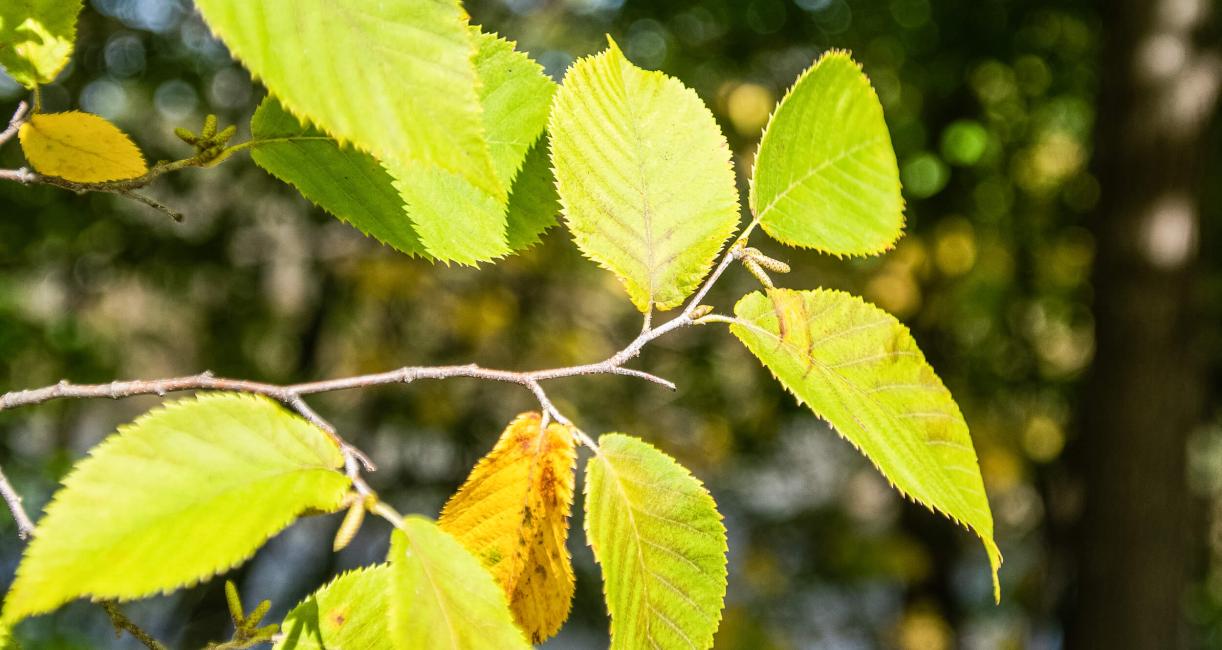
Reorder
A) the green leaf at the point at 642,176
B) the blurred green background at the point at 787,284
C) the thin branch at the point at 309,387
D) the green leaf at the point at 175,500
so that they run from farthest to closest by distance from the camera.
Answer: the blurred green background at the point at 787,284 < the green leaf at the point at 642,176 < the thin branch at the point at 309,387 < the green leaf at the point at 175,500

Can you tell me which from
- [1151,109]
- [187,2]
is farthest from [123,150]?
[1151,109]

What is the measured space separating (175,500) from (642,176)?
1.15ft

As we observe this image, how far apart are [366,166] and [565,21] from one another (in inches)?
116

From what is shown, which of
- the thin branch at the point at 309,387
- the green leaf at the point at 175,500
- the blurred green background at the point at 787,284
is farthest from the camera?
the blurred green background at the point at 787,284

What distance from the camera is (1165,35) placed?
2.88 metres

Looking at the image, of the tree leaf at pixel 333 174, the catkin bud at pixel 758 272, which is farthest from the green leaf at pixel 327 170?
the catkin bud at pixel 758 272

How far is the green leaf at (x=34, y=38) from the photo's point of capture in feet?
2.01

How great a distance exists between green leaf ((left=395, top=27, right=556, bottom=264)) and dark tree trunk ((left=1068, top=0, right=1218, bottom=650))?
A: 8.82 ft

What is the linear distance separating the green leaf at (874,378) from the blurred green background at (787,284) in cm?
198

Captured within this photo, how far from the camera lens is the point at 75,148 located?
637 millimetres

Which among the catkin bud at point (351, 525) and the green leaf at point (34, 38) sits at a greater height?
the green leaf at point (34, 38)

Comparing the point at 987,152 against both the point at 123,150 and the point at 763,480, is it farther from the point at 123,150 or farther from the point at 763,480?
the point at 123,150

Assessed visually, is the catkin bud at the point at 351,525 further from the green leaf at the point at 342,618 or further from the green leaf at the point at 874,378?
the green leaf at the point at 874,378

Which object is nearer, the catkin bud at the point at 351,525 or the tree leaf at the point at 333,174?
the catkin bud at the point at 351,525
